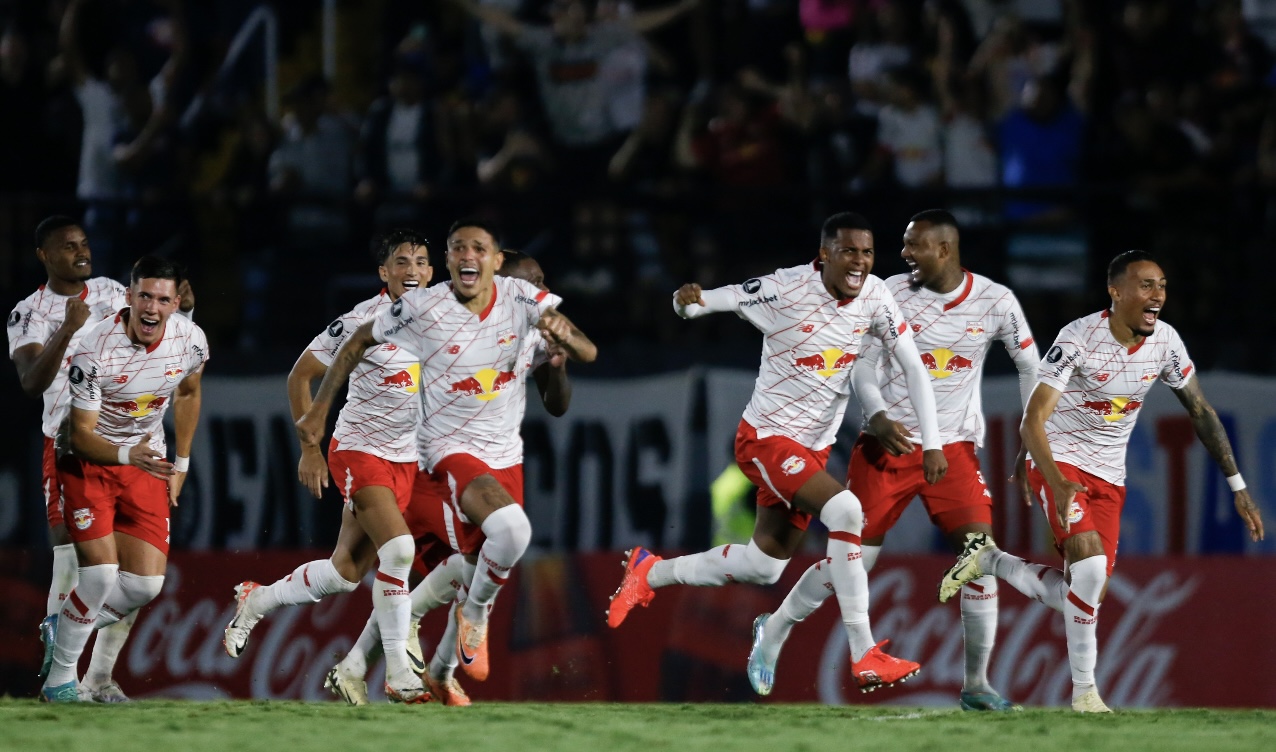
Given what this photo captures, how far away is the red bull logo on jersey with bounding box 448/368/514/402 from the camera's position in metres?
9.55

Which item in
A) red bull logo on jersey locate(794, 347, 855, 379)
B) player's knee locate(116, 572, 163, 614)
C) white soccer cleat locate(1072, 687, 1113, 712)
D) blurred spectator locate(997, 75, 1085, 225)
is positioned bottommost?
white soccer cleat locate(1072, 687, 1113, 712)

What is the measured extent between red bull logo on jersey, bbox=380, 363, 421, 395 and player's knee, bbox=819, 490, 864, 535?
233 centimetres

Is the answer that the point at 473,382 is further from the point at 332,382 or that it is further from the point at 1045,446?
the point at 1045,446

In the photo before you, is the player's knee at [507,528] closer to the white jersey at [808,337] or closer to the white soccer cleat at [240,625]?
the white jersey at [808,337]

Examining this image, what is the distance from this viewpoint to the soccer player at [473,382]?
30.6 feet

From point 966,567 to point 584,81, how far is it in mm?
5603

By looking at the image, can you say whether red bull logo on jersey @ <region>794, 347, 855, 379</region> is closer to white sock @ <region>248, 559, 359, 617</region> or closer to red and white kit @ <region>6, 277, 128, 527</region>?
white sock @ <region>248, 559, 359, 617</region>

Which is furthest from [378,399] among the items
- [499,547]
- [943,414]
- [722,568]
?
[943,414]

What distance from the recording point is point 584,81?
13773 millimetres

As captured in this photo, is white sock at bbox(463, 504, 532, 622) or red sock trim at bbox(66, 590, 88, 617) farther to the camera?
red sock trim at bbox(66, 590, 88, 617)

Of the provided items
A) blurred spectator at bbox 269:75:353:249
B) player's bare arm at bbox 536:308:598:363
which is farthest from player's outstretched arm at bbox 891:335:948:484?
blurred spectator at bbox 269:75:353:249

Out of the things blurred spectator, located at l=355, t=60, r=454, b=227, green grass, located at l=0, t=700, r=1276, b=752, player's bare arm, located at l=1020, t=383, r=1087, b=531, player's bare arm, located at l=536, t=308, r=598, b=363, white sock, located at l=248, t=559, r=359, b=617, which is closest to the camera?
green grass, located at l=0, t=700, r=1276, b=752

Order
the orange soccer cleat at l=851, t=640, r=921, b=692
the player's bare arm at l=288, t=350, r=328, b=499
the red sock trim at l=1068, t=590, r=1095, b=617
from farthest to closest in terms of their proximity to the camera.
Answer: the red sock trim at l=1068, t=590, r=1095, b=617 < the player's bare arm at l=288, t=350, r=328, b=499 < the orange soccer cleat at l=851, t=640, r=921, b=692

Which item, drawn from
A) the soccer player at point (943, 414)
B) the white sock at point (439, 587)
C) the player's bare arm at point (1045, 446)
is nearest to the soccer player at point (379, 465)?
the white sock at point (439, 587)
